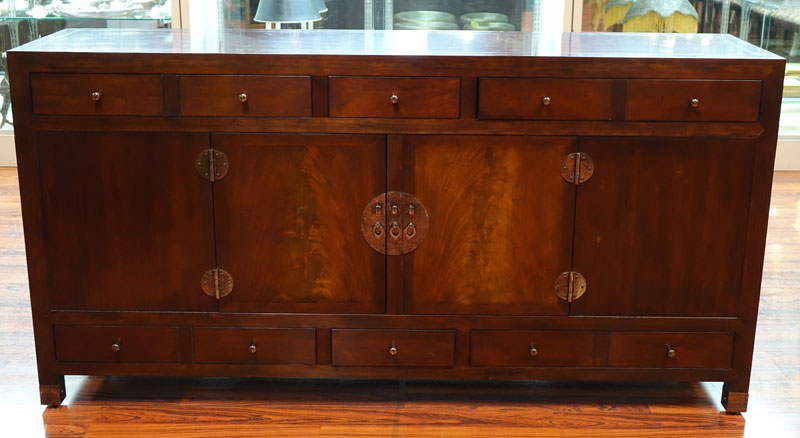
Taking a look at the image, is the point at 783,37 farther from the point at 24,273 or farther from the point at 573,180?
the point at 24,273

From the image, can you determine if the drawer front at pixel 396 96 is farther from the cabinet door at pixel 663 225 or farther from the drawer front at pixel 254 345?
the drawer front at pixel 254 345

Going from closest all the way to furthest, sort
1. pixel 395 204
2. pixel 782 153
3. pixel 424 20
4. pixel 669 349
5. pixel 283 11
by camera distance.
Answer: pixel 395 204
pixel 669 349
pixel 283 11
pixel 424 20
pixel 782 153

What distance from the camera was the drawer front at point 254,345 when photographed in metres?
2.44

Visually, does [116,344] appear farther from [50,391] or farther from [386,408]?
[386,408]

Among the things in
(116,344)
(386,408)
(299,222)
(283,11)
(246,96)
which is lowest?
(386,408)

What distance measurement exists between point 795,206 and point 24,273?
10.4 feet

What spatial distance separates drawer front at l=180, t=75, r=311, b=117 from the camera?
2.22m

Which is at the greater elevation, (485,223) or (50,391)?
(485,223)

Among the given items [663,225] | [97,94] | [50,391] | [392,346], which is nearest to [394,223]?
[392,346]

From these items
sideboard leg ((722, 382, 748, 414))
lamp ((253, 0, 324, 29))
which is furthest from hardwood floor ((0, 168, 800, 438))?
lamp ((253, 0, 324, 29))

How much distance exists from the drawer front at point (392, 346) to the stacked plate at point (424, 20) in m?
2.19

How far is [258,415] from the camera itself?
2.47 m

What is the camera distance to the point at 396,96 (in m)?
2.23

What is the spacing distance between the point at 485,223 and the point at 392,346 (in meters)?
0.40
